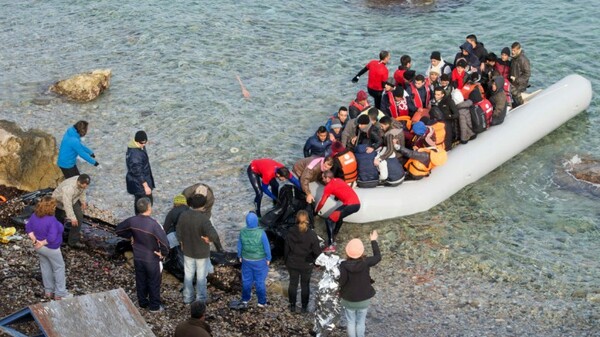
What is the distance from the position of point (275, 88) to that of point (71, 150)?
20.9 ft

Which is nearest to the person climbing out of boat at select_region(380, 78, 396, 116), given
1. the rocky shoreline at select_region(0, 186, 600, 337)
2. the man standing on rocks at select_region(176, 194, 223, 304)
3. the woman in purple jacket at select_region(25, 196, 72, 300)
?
the rocky shoreline at select_region(0, 186, 600, 337)

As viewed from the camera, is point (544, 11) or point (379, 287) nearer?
point (379, 287)

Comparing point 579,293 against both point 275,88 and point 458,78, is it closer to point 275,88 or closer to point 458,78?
point 458,78

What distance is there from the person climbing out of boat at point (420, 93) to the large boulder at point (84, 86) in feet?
22.3

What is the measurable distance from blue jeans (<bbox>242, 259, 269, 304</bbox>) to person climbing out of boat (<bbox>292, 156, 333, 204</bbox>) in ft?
5.85

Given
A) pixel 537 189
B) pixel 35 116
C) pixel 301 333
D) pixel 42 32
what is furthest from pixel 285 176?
pixel 42 32

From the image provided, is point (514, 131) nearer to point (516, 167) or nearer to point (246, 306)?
point (516, 167)

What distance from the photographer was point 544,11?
20562 mm

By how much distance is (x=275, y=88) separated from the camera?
16.5 m

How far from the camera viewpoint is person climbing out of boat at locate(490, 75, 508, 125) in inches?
509

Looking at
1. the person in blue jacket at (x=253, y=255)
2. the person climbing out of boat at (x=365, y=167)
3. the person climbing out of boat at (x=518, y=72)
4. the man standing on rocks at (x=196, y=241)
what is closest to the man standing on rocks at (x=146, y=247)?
the man standing on rocks at (x=196, y=241)

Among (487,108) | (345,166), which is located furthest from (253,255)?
(487,108)

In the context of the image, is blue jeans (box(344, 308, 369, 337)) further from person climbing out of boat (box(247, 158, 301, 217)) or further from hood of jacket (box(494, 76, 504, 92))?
hood of jacket (box(494, 76, 504, 92))

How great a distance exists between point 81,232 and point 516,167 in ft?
23.6
